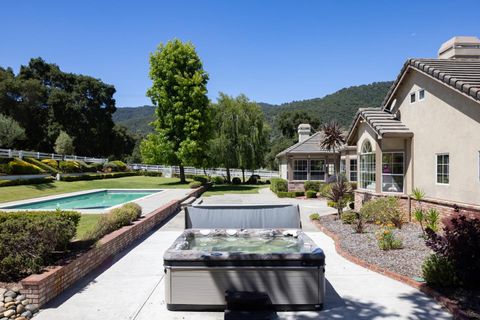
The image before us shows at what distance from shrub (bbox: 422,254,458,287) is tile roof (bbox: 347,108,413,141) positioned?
353 inches

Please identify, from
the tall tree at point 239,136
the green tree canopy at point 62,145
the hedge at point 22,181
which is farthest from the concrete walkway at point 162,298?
the green tree canopy at point 62,145

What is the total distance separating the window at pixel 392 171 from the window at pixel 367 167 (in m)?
0.62

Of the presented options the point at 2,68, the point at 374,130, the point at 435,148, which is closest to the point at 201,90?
the point at 374,130

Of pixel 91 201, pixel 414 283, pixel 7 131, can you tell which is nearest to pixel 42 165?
pixel 7 131

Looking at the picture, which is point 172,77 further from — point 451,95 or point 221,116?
point 451,95

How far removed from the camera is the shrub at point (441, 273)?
6.51 m

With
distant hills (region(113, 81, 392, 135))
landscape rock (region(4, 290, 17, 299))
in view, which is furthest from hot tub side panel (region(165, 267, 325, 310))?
distant hills (region(113, 81, 392, 135))

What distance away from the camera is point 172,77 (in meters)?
35.3

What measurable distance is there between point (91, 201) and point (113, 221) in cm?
1611

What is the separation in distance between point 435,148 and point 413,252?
6101mm

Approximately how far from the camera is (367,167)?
17391mm

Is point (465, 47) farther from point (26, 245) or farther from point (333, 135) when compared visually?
point (26, 245)

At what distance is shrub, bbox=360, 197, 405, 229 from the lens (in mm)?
12492

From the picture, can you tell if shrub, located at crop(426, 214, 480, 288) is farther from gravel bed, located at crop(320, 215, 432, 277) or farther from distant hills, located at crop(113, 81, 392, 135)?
distant hills, located at crop(113, 81, 392, 135)
